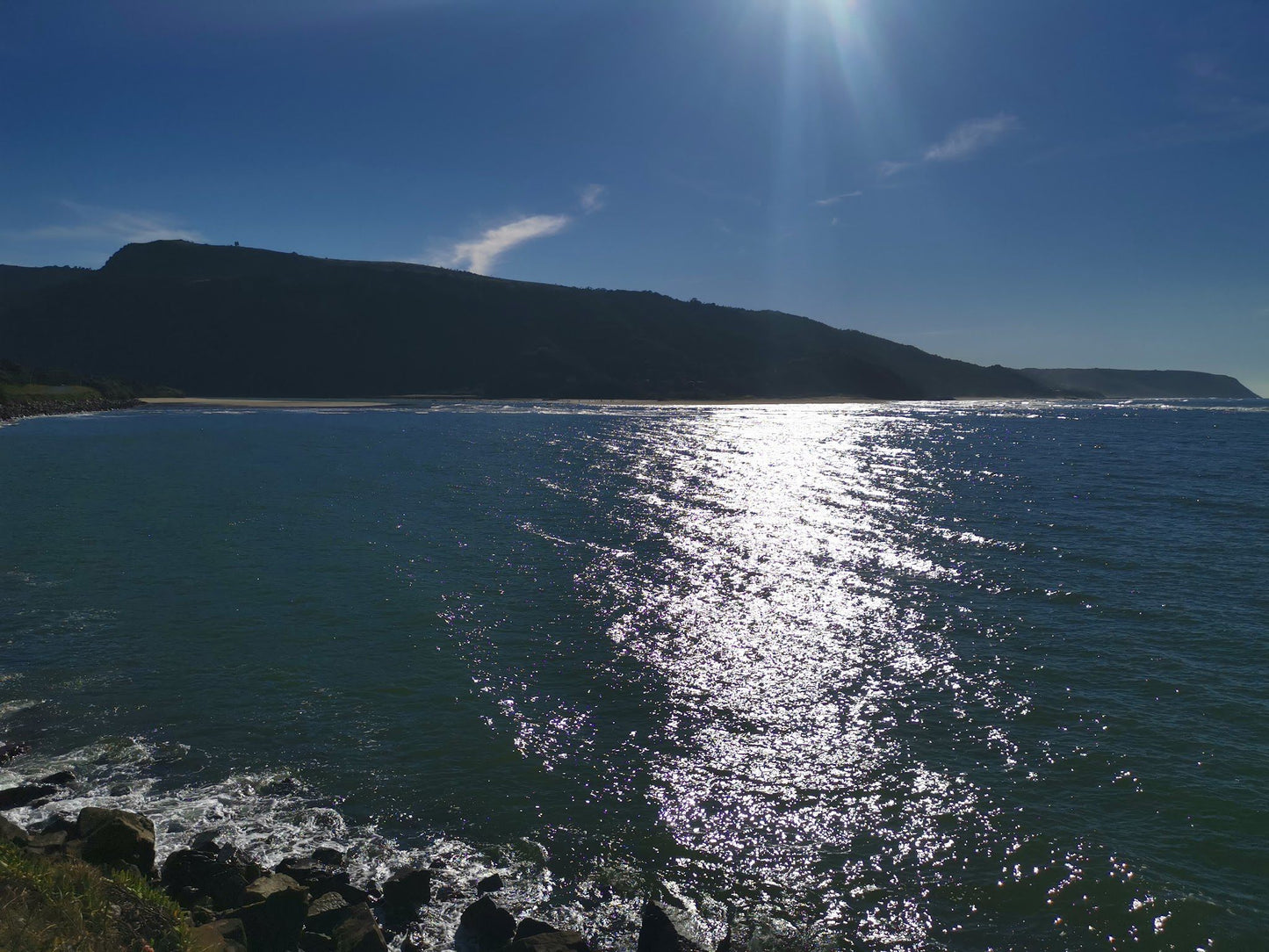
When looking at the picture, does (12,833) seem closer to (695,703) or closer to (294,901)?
(294,901)

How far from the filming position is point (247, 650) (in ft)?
57.7

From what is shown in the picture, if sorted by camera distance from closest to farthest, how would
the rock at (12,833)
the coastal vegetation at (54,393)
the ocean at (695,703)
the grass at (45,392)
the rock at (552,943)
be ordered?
the rock at (552,943) < the rock at (12,833) < the ocean at (695,703) < the coastal vegetation at (54,393) < the grass at (45,392)

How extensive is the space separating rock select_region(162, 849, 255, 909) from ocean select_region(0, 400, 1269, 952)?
1.01 m

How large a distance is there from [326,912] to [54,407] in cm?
10847

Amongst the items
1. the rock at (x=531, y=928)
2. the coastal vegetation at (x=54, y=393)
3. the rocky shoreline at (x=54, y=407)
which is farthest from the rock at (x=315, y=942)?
the coastal vegetation at (x=54, y=393)

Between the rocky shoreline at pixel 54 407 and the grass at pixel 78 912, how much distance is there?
94.9 m

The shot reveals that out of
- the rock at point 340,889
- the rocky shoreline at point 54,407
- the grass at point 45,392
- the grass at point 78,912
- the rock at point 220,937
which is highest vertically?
the grass at point 45,392

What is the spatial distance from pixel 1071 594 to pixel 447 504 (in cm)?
2704

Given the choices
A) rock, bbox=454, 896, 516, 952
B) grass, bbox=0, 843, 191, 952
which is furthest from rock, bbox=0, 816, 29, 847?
rock, bbox=454, 896, 516, 952

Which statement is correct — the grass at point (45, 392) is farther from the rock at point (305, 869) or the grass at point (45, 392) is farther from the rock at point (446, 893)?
the rock at point (446, 893)

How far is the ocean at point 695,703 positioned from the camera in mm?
10352

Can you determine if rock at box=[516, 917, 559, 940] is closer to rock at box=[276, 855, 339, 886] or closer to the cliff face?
rock at box=[276, 855, 339, 886]

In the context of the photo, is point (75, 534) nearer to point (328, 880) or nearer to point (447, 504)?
point (447, 504)

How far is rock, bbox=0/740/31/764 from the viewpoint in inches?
499
